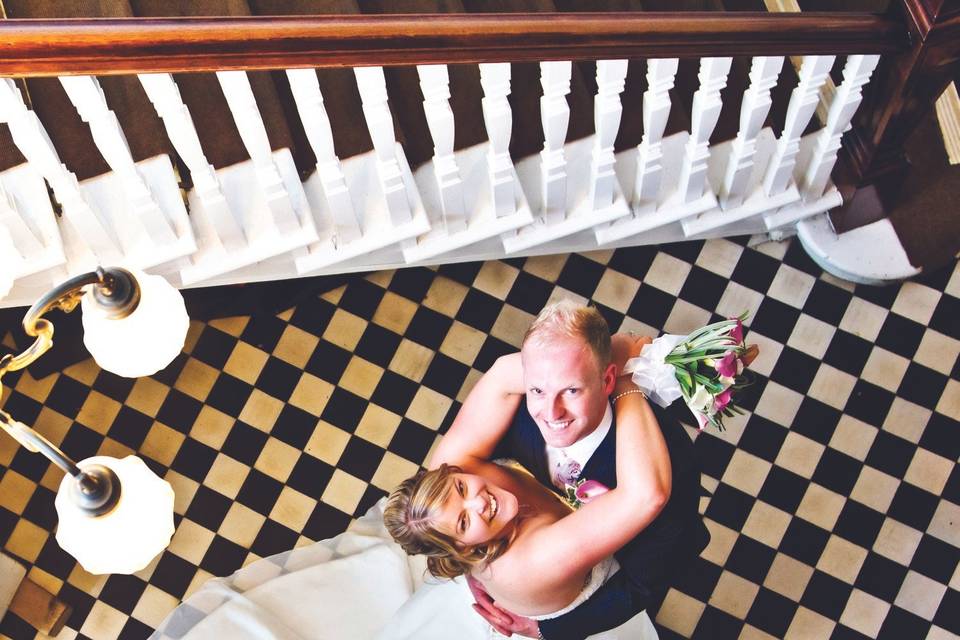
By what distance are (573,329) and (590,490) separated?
20.9 inches

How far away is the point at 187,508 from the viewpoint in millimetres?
3834

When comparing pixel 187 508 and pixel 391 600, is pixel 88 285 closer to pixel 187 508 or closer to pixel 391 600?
pixel 391 600

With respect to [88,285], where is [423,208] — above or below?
above

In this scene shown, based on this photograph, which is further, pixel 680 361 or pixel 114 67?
pixel 680 361

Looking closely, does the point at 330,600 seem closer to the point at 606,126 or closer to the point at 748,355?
the point at 748,355

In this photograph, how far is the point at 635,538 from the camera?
2695 millimetres

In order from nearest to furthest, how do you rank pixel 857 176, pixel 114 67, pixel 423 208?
pixel 114 67
pixel 423 208
pixel 857 176

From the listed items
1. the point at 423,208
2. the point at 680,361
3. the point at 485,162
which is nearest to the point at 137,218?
the point at 423,208

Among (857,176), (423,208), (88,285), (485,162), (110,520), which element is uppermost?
(857,176)

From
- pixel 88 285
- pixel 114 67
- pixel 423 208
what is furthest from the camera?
pixel 423 208

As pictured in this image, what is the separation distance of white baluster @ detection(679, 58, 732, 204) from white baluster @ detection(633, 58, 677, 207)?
9 cm

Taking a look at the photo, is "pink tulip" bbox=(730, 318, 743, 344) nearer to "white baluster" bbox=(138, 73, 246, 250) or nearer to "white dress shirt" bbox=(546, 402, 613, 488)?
"white dress shirt" bbox=(546, 402, 613, 488)

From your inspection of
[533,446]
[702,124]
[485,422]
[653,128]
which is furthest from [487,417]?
[702,124]

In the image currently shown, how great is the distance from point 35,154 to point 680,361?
178cm
